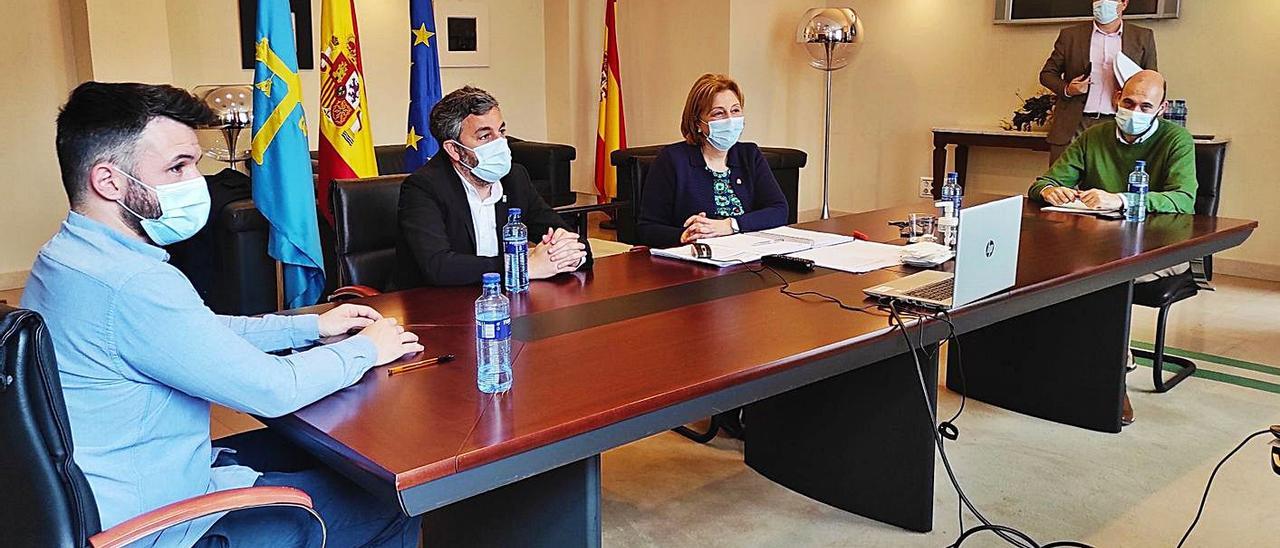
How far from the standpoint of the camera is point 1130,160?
3.69 meters

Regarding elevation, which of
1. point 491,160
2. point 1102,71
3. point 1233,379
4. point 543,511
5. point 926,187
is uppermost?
point 1102,71

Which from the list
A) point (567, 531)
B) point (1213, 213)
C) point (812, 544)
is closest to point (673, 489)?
point (812, 544)

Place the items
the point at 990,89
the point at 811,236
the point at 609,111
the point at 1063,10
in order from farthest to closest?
the point at 609,111 → the point at 990,89 → the point at 1063,10 → the point at 811,236

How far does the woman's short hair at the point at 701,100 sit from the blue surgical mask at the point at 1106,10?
306 centimetres

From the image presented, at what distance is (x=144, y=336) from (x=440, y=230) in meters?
1.21

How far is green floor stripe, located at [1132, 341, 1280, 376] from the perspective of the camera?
3.94 m

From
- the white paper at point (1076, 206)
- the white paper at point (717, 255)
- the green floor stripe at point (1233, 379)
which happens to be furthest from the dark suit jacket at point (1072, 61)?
the white paper at point (717, 255)

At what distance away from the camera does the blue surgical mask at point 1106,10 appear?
541cm

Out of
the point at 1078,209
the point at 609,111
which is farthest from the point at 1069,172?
the point at 609,111

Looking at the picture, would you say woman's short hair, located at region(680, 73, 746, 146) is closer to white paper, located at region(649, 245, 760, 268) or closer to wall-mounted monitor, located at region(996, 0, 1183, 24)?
white paper, located at region(649, 245, 760, 268)

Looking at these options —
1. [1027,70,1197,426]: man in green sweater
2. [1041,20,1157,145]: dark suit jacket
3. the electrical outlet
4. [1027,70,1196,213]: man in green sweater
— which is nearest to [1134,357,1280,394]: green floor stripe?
[1027,70,1197,426]: man in green sweater

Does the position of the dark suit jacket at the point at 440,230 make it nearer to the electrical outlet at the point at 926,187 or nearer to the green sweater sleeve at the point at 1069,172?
the green sweater sleeve at the point at 1069,172

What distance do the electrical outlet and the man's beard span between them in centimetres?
600

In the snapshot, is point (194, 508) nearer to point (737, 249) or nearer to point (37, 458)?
point (37, 458)
